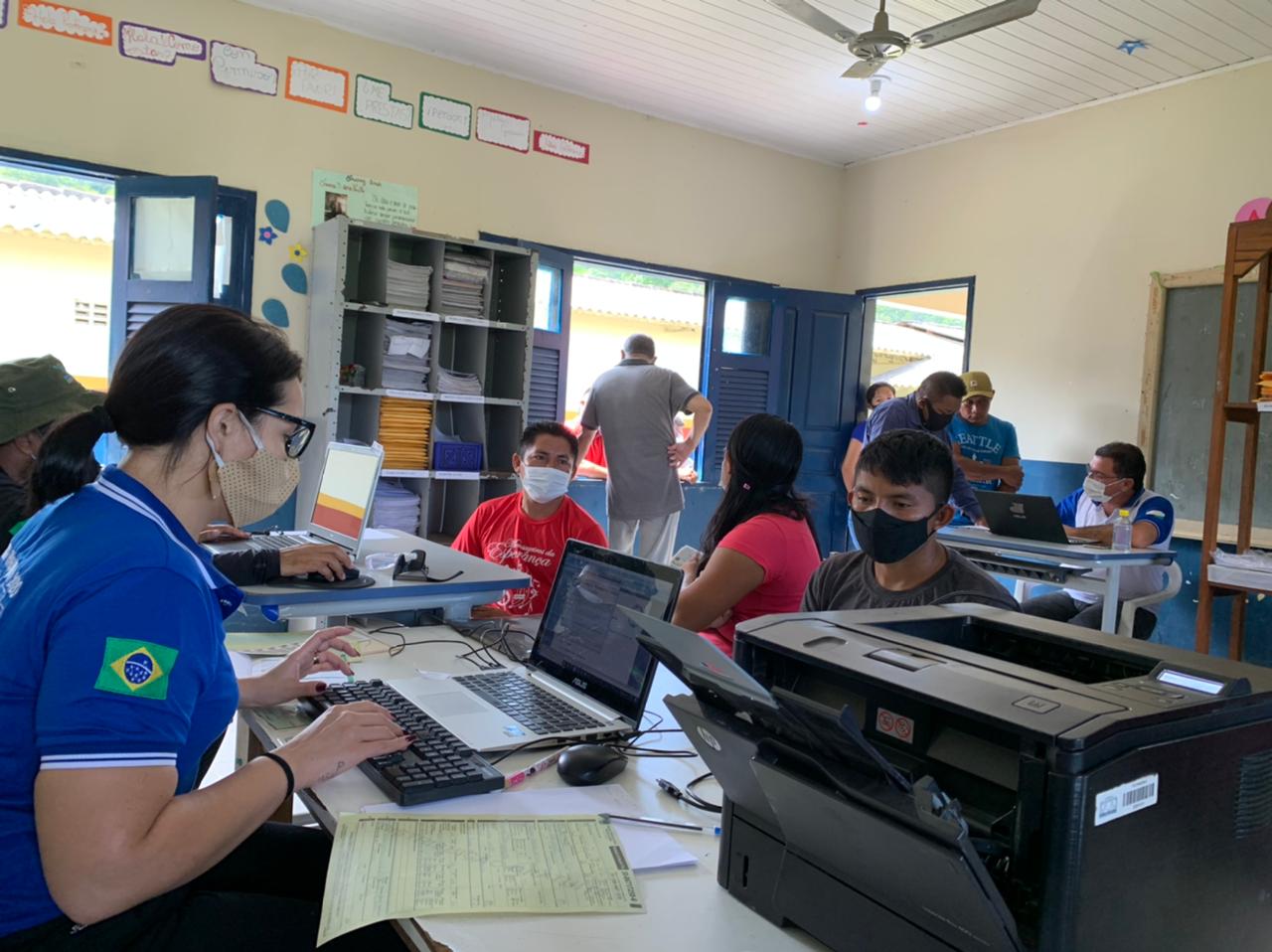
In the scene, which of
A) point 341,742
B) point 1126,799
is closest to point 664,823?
point 341,742

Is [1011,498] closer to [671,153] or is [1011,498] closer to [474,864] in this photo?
[671,153]

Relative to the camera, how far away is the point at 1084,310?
16.2 ft

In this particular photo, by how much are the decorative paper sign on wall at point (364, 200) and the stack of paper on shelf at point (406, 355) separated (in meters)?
0.66

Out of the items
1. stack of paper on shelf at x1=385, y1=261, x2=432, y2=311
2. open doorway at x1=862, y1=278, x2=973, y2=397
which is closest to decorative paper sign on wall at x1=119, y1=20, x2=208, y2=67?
stack of paper on shelf at x1=385, y1=261, x2=432, y2=311

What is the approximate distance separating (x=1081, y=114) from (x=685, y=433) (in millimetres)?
2987

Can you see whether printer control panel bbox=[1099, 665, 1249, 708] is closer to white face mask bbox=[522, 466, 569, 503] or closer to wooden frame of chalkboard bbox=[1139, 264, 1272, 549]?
white face mask bbox=[522, 466, 569, 503]

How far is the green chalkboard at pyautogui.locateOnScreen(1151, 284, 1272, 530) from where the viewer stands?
4289 millimetres

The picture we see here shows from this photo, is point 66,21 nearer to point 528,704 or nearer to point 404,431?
point 404,431

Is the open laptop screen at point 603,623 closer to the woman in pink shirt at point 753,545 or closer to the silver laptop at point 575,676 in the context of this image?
the silver laptop at point 575,676

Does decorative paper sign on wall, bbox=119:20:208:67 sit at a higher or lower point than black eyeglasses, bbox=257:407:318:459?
higher

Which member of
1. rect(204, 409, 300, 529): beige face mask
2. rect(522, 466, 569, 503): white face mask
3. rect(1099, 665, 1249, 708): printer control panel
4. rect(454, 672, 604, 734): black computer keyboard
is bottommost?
rect(454, 672, 604, 734): black computer keyboard

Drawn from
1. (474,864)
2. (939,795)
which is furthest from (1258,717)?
(474,864)

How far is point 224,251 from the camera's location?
4191 millimetres

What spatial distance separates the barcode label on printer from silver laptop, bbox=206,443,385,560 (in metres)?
1.85
